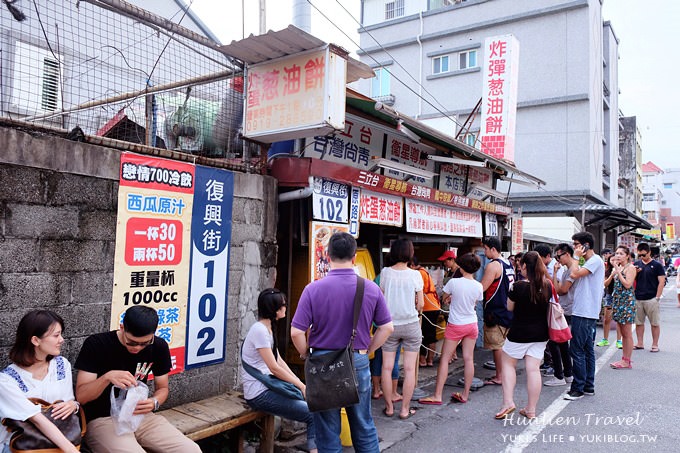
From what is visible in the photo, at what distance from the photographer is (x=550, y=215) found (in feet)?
71.6

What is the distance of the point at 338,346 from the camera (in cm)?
372

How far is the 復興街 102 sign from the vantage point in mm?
4070

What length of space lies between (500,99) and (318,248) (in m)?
10.8

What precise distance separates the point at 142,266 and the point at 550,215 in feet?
69.1

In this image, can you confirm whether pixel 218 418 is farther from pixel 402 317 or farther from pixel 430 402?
pixel 430 402

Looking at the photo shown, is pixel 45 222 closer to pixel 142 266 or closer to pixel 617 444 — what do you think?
pixel 142 266

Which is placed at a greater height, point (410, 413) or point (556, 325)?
point (556, 325)

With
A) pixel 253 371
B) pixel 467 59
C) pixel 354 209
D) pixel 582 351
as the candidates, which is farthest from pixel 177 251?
pixel 467 59

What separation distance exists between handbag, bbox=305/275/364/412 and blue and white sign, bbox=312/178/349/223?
2.06 meters

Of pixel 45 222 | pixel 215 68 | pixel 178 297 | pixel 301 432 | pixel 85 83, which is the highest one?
pixel 215 68

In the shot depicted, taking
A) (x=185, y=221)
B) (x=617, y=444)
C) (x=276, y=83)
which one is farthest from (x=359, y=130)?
(x=617, y=444)

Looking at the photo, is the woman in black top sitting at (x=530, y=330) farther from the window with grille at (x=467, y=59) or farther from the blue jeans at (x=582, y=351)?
the window with grille at (x=467, y=59)

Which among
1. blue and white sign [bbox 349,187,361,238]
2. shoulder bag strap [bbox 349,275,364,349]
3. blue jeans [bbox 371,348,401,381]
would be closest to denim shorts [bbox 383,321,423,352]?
blue jeans [bbox 371,348,401,381]

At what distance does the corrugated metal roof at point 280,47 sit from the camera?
4605mm
